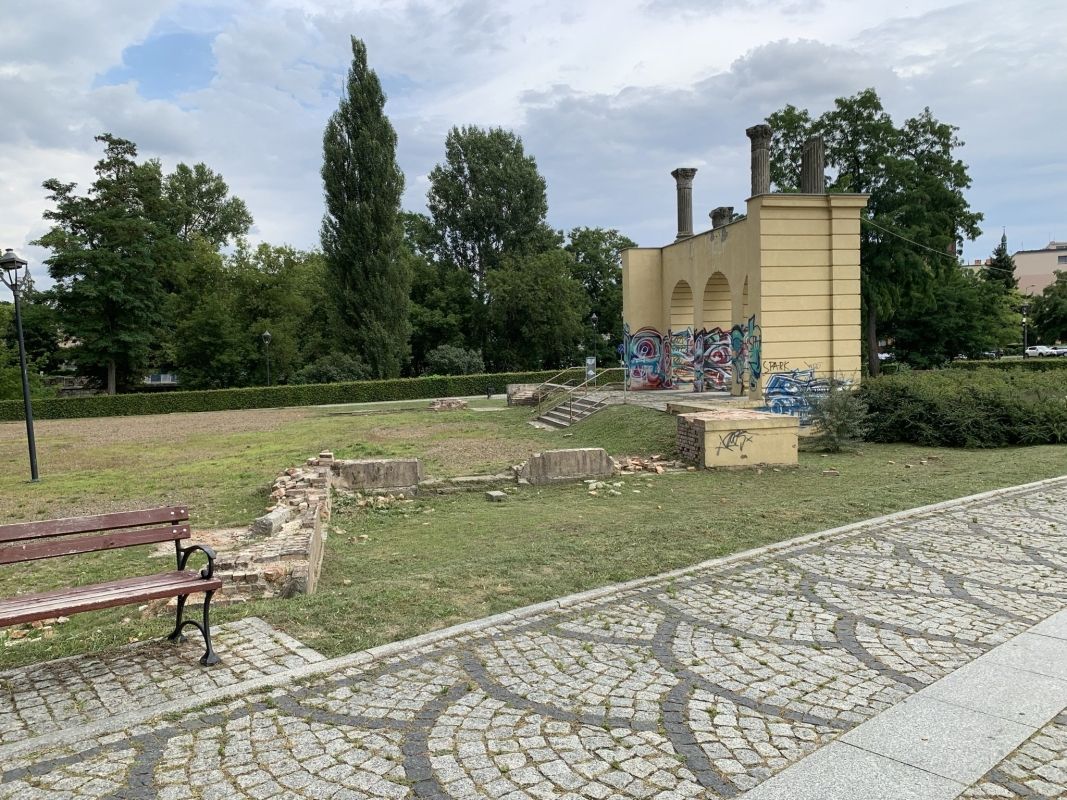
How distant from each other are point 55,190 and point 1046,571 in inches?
2118

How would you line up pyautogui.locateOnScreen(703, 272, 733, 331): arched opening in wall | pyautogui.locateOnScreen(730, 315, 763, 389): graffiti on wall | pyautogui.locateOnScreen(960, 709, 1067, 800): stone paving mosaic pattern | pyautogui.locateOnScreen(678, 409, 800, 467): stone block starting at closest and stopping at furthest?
pyautogui.locateOnScreen(960, 709, 1067, 800): stone paving mosaic pattern
pyautogui.locateOnScreen(678, 409, 800, 467): stone block
pyautogui.locateOnScreen(730, 315, 763, 389): graffiti on wall
pyautogui.locateOnScreen(703, 272, 733, 331): arched opening in wall

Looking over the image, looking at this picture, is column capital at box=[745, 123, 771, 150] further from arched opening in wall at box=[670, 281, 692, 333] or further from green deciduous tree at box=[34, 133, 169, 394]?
green deciduous tree at box=[34, 133, 169, 394]

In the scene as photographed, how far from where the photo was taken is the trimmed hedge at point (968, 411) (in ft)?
51.3

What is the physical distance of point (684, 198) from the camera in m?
28.0

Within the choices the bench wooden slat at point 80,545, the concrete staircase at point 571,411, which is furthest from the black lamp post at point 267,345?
the bench wooden slat at point 80,545

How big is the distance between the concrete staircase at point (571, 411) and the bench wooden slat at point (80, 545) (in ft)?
57.1

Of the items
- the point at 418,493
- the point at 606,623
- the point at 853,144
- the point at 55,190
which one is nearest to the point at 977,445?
the point at 418,493

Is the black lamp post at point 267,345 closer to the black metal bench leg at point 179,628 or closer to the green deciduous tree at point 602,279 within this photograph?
the green deciduous tree at point 602,279

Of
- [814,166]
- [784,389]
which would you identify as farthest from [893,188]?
[784,389]

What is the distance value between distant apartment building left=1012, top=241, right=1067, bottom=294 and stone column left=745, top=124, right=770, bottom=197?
343 feet

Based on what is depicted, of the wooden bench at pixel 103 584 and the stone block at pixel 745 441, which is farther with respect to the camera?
the stone block at pixel 745 441

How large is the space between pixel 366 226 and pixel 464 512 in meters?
34.5

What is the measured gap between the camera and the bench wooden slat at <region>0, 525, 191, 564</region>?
15.1 feet

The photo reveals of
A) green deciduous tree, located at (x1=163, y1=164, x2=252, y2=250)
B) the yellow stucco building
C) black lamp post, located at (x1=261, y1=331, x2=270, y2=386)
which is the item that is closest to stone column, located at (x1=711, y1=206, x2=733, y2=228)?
the yellow stucco building
